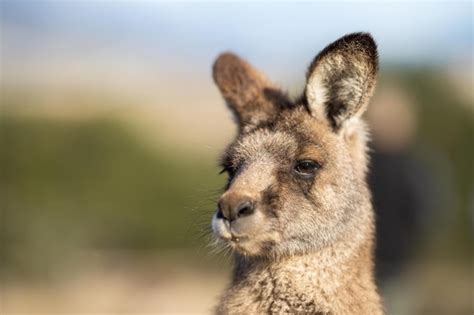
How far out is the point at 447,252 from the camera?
1948cm

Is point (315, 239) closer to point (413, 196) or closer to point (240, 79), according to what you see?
point (240, 79)

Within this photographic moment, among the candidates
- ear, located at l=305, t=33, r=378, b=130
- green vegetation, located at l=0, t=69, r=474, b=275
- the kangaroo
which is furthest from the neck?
green vegetation, located at l=0, t=69, r=474, b=275

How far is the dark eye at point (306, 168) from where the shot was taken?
6.28 meters

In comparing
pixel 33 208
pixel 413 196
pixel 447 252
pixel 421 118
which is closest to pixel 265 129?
pixel 413 196

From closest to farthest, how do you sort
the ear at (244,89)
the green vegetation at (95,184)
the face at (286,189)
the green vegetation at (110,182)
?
1. the face at (286,189)
2. the ear at (244,89)
3. the green vegetation at (110,182)
4. the green vegetation at (95,184)

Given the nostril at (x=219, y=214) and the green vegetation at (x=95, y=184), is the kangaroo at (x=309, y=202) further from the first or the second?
the green vegetation at (x=95, y=184)

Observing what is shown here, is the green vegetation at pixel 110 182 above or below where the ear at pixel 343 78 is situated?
below

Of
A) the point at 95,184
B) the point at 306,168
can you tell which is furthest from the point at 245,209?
the point at 95,184

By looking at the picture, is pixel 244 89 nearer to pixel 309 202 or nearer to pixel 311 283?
pixel 309 202

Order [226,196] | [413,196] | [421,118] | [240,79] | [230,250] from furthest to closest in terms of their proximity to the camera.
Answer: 1. [421,118]
2. [413,196]
3. [240,79]
4. [230,250]
5. [226,196]

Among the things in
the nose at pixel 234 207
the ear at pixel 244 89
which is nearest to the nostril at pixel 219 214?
the nose at pixel 234 207

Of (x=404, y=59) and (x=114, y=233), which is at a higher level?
(x=404, y=59)

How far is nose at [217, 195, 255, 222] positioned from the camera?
19.0ft

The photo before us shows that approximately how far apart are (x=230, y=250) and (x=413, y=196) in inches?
369
